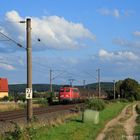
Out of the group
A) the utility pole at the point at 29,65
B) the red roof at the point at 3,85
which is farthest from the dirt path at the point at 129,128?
the red roof at the point at 3,85

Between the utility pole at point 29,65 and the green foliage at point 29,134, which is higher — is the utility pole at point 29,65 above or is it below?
above

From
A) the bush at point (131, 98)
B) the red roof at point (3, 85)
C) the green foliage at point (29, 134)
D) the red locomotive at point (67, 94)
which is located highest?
the red roof at point (3, 85)

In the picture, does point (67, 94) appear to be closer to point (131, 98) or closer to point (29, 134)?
point (131, 98)

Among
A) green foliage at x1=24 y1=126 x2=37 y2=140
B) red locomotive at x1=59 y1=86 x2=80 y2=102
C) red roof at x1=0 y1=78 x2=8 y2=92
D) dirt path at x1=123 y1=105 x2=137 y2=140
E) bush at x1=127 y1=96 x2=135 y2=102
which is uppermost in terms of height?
red roof at x1=0 y1=78 x2=8 y2=92

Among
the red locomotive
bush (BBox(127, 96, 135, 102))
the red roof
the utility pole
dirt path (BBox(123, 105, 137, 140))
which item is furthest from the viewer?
bush (BBox(127, 96, 135, 102))

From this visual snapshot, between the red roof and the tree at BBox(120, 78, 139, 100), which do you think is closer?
the red roof

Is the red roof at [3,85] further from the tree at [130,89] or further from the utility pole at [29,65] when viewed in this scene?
the utility pole at [29,65]

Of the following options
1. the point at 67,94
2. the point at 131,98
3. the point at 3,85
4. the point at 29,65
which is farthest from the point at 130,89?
the point at 29,65

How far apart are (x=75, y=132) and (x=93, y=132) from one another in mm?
2184

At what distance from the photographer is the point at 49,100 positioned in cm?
9281

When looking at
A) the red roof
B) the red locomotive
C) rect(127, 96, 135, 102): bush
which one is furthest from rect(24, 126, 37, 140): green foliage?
rect(127, 96, 135, 102): bush

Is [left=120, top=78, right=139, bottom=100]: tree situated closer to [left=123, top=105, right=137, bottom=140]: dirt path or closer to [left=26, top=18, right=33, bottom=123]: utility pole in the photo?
[left=123, top=105, right=137, bottom=140]: dirt path

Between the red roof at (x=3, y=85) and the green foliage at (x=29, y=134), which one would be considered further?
the red roof at (x=3, y=85)

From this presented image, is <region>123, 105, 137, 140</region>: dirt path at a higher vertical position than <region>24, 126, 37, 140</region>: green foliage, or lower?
lower
